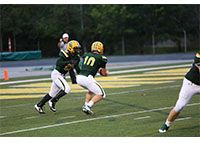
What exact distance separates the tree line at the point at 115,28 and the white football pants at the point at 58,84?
23744 millimetres

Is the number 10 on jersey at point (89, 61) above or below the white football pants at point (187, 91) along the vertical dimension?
above

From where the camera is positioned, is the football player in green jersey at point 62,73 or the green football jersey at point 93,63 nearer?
the green football jersey at point 93,63

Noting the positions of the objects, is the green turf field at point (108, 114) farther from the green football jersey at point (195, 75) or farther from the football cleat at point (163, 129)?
the green football jersey at point (195, 75)

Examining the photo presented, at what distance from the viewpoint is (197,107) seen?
881 cm

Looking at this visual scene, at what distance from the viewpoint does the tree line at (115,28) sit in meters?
32.8

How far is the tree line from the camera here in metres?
32.8

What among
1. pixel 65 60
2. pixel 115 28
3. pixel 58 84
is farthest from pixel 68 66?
pixel 115 28

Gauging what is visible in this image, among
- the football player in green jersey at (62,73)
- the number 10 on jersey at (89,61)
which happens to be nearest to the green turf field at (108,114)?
the football player in green jersey at (62,73)

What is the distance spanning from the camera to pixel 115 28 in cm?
3312

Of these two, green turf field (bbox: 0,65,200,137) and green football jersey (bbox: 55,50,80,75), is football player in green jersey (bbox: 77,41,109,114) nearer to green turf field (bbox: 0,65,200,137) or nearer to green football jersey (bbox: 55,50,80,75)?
green turf field (bbox: 0,65,200,137)

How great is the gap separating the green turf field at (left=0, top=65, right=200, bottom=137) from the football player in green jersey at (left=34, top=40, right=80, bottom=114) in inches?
11.8

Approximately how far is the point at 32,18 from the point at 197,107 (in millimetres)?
30489
